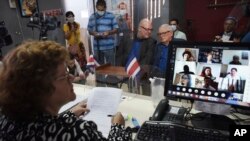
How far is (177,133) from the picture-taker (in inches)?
38.0

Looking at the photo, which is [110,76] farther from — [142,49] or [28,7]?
[28,7]

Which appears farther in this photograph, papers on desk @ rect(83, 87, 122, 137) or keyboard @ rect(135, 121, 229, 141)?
papers on desk @ rect(83, 87, 122, 137)

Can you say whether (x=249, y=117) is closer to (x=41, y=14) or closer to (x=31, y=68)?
(x=31, y=68)

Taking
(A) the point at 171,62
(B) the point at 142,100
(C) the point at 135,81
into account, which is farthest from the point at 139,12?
(A) the point at 171,62

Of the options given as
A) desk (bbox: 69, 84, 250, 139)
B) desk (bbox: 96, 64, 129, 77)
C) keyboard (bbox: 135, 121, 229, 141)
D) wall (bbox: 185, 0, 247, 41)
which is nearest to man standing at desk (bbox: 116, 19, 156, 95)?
desk (bbox: 96, 64, 129, 77)

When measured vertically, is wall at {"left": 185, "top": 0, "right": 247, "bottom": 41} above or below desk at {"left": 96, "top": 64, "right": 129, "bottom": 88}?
above

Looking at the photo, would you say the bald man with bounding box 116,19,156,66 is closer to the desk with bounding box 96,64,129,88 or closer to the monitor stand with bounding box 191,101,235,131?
the desk with bounding box 96,64,129,88

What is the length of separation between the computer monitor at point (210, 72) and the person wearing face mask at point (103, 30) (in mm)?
2909

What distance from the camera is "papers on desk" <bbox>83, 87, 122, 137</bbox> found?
1.20 m

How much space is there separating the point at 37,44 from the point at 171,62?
624 millimetres

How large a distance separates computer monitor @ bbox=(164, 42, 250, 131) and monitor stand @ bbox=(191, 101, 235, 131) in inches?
2.0

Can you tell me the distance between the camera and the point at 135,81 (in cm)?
195

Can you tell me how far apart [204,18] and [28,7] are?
3557mm

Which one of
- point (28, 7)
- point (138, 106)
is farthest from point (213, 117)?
point (28, 7)
